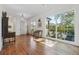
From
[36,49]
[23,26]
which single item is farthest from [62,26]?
[23,26]

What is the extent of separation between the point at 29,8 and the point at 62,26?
0.81m

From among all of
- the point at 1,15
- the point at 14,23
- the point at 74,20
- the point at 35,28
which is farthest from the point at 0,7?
the point at 74,20

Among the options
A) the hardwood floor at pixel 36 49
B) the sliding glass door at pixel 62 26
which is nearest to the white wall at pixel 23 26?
the hardwood floor at pixel 36 49

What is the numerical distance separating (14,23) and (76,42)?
1373 millimetres

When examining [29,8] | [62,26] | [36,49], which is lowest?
[36,49]

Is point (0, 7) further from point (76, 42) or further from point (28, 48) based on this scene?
point (76, 42)

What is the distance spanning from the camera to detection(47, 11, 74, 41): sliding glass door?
2473 mm

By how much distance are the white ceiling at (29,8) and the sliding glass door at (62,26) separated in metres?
0.19

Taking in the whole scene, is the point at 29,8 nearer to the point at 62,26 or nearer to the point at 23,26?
the point at 23,26

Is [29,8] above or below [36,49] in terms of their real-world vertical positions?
above

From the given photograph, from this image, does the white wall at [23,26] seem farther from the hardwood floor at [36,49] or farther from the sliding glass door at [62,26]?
the sliding glass door at [62,26]

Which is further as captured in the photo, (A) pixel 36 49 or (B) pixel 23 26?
(B) pixel 23 26

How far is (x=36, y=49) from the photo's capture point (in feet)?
8.38
